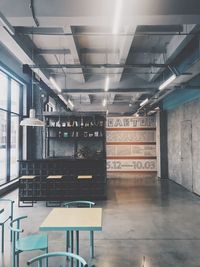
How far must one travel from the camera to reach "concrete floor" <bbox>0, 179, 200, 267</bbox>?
12.0ft

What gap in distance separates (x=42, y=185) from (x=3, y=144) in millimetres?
2130

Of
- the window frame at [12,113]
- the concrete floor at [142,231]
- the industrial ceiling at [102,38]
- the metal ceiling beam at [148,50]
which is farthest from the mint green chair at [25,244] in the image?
the window frame at [12,113]

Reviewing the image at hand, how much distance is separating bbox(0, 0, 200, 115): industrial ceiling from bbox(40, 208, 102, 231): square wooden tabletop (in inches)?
102

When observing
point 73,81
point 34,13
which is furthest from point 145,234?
point 73,81

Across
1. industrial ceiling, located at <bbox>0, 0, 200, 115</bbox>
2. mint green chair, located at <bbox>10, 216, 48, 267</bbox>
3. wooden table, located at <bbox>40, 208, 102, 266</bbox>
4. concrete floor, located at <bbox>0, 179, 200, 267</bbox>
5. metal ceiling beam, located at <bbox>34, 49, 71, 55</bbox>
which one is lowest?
concrete floor, located at <bbox>0, 179, 200, 267</bbox>

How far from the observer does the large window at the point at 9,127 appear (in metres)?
8.06

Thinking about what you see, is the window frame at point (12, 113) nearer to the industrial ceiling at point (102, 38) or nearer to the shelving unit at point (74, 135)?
the shelving unit at point (74, 135)

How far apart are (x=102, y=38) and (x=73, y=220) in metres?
4.65

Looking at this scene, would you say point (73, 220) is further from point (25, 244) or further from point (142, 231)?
point (142, 231)

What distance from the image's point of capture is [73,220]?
2.92 meters

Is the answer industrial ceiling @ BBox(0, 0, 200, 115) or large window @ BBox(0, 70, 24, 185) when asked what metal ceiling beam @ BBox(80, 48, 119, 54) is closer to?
industrial ceiling @ BBox(0, 0, 200, 115)

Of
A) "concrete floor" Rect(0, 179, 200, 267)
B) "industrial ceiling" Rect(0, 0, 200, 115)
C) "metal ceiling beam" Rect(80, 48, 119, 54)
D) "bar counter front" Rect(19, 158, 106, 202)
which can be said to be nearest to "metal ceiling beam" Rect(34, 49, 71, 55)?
"industrial ceiling" Rect(0, 0, 200, 115)

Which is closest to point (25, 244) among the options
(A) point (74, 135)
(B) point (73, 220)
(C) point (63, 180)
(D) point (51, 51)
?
(B) point (73, 220)

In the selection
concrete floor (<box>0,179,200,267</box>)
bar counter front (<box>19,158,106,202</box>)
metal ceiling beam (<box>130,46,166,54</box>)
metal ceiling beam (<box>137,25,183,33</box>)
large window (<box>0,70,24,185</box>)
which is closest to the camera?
concrete floor (<box>0,179,200,267</box>)
